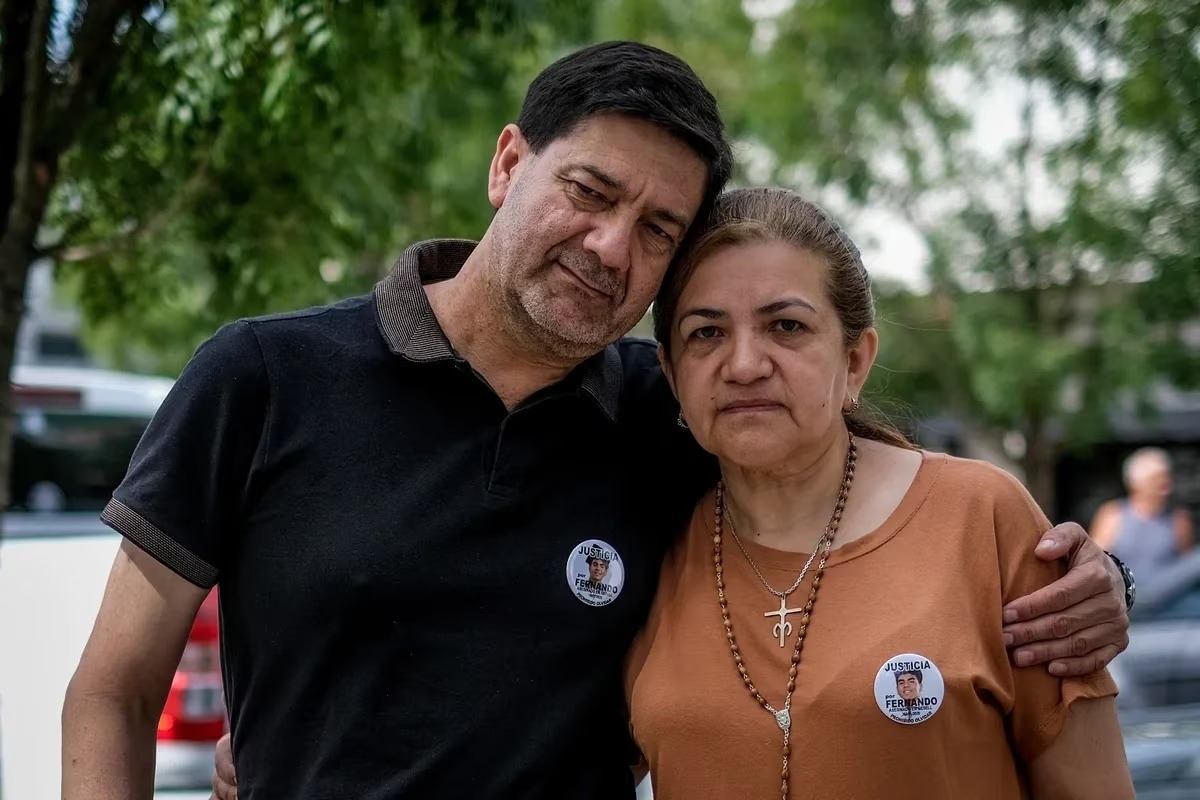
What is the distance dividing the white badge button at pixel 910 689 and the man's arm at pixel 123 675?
1.24 metres

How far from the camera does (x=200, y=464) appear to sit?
2.35 m

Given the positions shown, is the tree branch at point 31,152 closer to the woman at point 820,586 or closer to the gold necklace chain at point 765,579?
the woman at point 820,586

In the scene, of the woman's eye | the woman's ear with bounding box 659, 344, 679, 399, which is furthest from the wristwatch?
the woman's ear with bounding box 659, 344, 679, 399

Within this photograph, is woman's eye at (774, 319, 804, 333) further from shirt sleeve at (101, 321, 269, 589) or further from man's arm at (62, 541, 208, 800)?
man's arm at (62, 541, 208, 800)

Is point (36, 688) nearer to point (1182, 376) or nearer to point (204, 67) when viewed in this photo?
point (204, 67)

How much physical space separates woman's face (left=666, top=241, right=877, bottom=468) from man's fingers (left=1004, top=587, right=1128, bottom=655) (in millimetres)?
526

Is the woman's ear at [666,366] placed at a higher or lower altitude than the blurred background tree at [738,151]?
lower

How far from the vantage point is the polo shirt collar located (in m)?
2.52

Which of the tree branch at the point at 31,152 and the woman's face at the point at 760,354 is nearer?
the woman's face at the point at 760,354

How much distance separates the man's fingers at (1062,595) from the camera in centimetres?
235

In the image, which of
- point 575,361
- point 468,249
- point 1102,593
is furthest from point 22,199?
point 1102,593

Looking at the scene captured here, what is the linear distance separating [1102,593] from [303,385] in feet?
4.96

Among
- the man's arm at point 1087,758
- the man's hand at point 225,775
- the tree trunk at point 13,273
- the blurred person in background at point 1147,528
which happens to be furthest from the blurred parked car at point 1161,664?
the tree trunk at point 13,273

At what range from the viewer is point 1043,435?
9.94 meters
